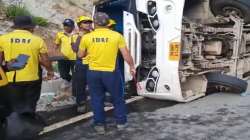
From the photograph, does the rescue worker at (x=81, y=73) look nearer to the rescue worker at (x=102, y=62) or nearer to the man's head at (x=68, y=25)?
the man's head at (x=68, y=25)

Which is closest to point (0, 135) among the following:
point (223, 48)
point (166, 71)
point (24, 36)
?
point (24, 36)

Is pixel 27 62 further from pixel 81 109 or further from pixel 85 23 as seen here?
pixel 81 109

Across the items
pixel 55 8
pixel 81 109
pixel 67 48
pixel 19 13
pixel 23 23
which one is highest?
pixel 55 8

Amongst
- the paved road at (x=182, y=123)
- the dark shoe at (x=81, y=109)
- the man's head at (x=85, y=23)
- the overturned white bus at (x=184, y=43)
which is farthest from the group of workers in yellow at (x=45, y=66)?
the overturned white bus at (x=184, y=43)

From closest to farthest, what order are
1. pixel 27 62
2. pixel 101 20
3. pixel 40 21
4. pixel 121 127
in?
pixel 27 62, pixel 101 20, pixel 121 127, pixel 40 21

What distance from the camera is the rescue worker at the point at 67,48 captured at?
7.72m

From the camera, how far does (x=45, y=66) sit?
5723 mm

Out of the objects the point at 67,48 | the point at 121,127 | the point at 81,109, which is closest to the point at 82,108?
the point at 81,109

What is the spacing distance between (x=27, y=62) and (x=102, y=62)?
36.2 inches

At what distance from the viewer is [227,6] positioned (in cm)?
817

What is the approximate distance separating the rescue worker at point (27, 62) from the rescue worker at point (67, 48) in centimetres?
197

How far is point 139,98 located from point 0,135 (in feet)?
10.7

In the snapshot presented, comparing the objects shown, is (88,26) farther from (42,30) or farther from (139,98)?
(42,30)

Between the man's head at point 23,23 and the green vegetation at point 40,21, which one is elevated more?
the green vegetation at point 40,21
